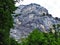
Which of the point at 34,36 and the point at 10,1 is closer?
the point at 10,1

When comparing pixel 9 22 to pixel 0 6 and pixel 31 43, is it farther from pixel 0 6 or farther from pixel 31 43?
pixel 31 43

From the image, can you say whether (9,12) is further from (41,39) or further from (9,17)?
(41,39)

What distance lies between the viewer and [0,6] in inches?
572

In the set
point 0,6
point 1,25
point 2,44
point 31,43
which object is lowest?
point 31,43

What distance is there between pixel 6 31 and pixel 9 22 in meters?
0.51

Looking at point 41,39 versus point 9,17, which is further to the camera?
point 41,39

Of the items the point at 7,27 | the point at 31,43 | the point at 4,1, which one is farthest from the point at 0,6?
the point at 31,43

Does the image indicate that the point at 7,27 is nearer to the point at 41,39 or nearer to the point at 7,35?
the point at 7,35

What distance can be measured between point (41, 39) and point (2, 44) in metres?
30.6

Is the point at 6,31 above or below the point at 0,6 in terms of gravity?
below

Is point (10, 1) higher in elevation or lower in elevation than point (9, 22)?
higher

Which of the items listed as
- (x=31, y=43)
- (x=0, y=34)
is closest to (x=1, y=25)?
(x=0, y=34)

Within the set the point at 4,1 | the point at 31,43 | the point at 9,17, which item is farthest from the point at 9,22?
the point at 31,43

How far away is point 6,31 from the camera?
15.1m
